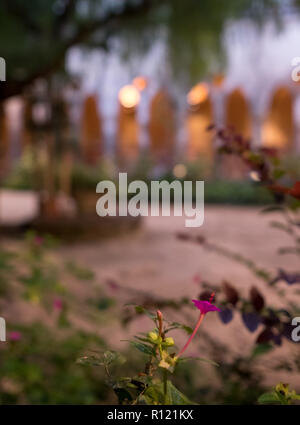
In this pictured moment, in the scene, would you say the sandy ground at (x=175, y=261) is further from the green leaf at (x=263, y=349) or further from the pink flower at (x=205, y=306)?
the pink flower at (x=205, y=306)

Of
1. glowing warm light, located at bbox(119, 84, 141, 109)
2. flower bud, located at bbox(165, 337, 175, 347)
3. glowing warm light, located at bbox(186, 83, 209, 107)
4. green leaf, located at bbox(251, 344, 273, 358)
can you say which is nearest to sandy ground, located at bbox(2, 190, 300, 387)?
green leaf, located at bbox(251, 344, 273, 358)

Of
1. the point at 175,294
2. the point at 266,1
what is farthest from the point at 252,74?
the point at 175,294

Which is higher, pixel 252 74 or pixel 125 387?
pixel 252 74

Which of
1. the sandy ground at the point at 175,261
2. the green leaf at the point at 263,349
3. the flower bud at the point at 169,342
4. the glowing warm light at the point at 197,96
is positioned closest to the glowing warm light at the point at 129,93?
the glowing warm light at the point at 197,96

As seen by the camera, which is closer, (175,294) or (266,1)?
(175,294)

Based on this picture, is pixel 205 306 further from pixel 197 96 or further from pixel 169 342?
pixel 197 96

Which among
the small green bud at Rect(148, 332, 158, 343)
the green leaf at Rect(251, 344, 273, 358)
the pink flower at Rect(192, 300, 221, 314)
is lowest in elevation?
the green leaf at Rect(251, 344, 273, 358)

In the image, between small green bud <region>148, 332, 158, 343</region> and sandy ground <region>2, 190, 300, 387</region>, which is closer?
small green bud <region>148, 332, 158, 343</region>

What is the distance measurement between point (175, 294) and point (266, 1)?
1.78 m

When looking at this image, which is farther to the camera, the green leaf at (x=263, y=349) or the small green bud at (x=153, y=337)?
the green leaf at (x=263, y=349)

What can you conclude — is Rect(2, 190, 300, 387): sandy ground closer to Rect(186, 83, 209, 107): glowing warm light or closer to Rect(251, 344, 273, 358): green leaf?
Rect(251, 344, 273, 358): green leaf
